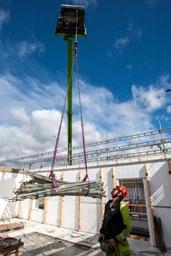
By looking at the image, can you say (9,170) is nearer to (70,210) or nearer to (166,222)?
(70,210)

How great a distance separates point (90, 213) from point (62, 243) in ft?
7.70

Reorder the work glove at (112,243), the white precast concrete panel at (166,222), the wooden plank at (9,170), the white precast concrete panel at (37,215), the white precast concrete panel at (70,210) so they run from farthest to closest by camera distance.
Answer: the wooden plank at (9,170), the white precast concrete panel at (37,215), the white precast concrete panel at (70,210), the white precast concrete panel at (166,222), the work glove at (112,243)

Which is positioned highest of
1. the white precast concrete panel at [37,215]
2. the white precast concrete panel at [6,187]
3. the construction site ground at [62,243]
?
the white precast concrete panel at [6,187]

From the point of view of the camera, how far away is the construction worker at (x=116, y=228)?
3.78 metres

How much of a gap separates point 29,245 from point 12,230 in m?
2.86

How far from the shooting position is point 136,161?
368 inches

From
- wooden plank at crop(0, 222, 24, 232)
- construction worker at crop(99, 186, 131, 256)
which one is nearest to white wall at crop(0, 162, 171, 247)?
wooden plank at crop(0, 222, 24, 232)

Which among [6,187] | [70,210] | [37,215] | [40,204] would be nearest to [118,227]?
[70,210]

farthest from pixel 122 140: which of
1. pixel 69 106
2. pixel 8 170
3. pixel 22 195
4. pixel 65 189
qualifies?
pixel 8 170

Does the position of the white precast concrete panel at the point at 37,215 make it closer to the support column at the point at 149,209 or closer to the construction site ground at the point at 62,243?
the construction site ground at the point at 62,243

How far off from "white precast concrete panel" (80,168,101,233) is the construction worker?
6246 mm

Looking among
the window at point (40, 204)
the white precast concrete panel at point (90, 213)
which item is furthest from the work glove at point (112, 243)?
the window at point (40, 204)

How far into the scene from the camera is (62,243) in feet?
27.3

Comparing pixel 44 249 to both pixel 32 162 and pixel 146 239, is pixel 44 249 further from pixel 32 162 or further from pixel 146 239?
pixel 32 162
